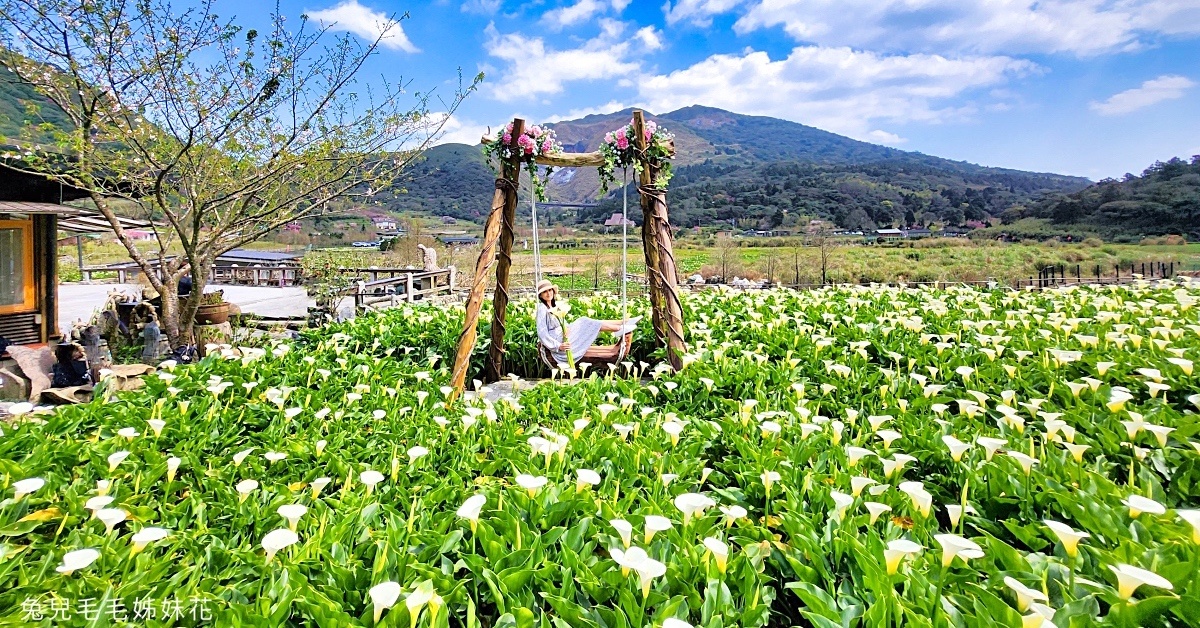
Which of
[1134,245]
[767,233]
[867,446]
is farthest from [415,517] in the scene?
[767,233]

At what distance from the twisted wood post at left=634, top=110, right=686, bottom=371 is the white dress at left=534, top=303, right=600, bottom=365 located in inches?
27.9

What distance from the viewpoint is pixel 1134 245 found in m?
34.2

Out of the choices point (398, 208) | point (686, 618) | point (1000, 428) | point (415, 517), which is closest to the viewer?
point (686, 618)

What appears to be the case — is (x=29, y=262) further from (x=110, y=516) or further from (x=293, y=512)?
(x=293, y=512)

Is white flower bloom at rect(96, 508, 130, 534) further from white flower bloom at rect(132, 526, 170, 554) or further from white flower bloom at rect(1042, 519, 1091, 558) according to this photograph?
white flower bloom at rect(1042, 519, 1091, 558)

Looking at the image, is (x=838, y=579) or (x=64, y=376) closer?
(x=838, y=579)

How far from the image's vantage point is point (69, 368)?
22.1 ft

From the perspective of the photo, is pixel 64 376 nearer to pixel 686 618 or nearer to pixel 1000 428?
pixel 686 618

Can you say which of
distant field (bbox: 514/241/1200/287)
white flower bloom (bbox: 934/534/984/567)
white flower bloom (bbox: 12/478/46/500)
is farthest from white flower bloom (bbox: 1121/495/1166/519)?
distant field (bbox: 514/241/1200/287)

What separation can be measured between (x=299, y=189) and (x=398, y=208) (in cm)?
6771

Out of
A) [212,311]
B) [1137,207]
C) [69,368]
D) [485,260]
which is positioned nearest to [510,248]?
[485,260]

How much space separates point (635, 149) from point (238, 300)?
16960 millimetres

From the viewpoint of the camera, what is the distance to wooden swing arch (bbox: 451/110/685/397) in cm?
550

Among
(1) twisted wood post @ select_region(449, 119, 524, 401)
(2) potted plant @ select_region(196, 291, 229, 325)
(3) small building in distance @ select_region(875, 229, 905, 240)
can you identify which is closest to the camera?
(1) twisted wood post @ select_region(449, 119, 524, 401)
